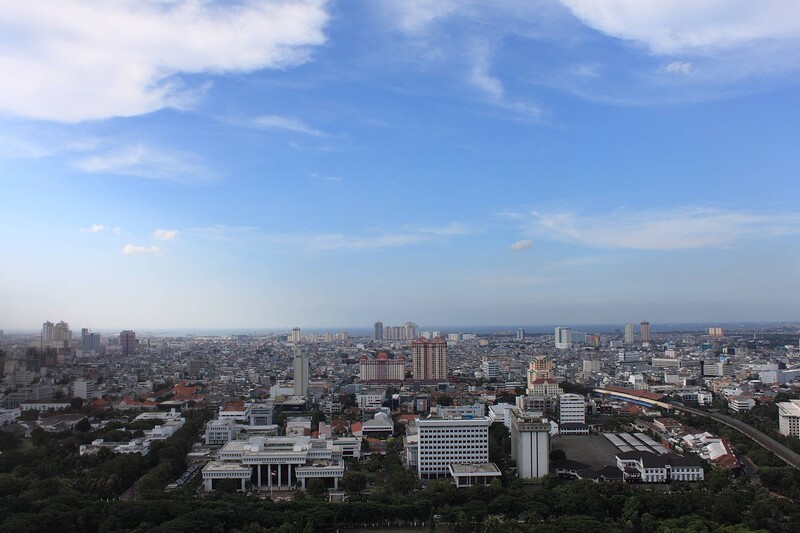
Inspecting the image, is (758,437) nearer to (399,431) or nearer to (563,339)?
(399,431)

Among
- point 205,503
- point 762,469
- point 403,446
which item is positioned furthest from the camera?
point 403,446

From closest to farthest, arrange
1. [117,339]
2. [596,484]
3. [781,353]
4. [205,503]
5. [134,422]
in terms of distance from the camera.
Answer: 1. [205,503]
2. [596,484]
3. [134,422]
4. [117,339]
5. [781,353]

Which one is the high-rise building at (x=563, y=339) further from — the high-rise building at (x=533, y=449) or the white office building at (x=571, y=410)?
the high-rise building at (x=533, y=449)

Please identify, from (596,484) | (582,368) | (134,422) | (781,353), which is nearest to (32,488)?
(134,422)

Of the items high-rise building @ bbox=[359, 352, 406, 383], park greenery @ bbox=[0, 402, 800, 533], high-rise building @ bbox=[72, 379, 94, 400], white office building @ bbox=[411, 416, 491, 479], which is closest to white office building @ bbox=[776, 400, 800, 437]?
park greenery @ bbox=[0, 402, 800, 533]

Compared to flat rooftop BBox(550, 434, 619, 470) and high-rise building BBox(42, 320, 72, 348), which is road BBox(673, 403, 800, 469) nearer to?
flat rooftop BBox(550, 434, 619, 470)

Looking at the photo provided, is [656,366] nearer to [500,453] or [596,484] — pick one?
[500,453]

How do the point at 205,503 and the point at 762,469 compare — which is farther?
the point at 762,469
